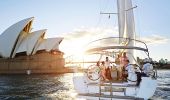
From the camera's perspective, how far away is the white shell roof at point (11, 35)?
6481 centimetres

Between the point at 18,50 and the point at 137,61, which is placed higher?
the point at 18,50

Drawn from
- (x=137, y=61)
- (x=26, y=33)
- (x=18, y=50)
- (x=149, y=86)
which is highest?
(x=26, y=33)

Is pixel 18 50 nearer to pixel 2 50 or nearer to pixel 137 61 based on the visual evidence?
pixel 2 50

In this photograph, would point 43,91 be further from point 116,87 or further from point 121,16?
point 116,87

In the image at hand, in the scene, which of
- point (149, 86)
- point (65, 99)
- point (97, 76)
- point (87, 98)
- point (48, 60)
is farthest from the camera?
point (48, 60)

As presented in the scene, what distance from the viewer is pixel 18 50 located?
226 ft

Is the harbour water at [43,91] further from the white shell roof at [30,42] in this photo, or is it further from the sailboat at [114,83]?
the white shell roof at [30,42]

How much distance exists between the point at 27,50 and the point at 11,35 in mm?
6089

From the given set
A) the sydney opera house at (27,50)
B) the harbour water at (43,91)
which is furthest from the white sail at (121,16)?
the sydney opera house at (27,50)

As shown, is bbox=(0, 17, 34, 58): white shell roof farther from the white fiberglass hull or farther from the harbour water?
the white fiberglass hull

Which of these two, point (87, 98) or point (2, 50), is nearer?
point (87, 98)

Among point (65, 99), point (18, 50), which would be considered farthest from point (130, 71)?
point (18, 50)

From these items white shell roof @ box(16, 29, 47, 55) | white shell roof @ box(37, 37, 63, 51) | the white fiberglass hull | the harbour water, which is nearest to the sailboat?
the white fiberglass hull

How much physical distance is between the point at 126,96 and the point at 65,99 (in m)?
7.75
